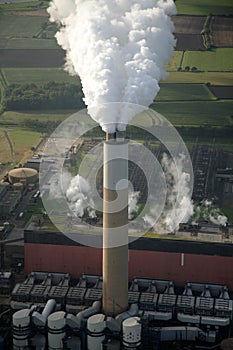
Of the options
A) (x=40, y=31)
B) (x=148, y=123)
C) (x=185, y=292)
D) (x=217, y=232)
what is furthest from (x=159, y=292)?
(x=40, y=31)

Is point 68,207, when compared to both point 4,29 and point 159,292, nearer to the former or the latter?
point 159,292

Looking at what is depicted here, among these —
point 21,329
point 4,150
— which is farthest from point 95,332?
point 4,150

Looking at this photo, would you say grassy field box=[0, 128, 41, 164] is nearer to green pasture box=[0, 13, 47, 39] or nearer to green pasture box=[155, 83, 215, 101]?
green pasture box=[155, 83, 215, 101]

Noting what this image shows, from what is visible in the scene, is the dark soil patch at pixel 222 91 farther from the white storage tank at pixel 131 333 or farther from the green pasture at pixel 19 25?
the white storage tank at pixel 131 333

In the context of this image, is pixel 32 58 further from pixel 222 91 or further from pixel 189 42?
pixel 222 91

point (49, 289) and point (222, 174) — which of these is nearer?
point (49, 289)

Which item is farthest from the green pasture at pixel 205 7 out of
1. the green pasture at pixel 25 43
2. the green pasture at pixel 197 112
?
the green pasture at pixel 25 43
